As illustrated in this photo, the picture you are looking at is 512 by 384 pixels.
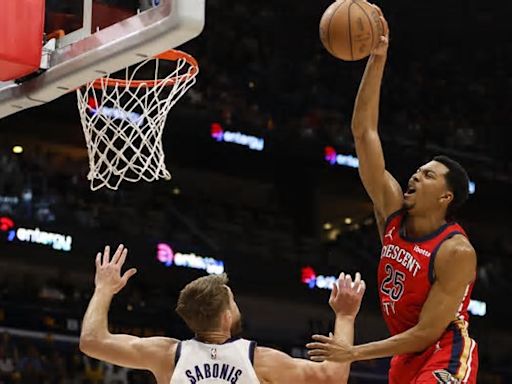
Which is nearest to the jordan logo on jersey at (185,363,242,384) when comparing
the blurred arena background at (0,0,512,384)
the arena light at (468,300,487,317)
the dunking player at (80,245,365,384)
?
the dunking player at (80,245,365,384)

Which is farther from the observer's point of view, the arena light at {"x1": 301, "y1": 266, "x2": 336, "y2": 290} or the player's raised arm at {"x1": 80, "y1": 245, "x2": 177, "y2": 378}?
the arena light at {"x1": 301, "y1": 266, "x2": 336, "y2": 290}

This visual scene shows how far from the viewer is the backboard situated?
4156mm

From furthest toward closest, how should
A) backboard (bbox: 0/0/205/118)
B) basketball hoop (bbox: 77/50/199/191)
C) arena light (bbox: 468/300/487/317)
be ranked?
arena light (bbox: 468/300/487/317) → basketball hoop (bbox: 77/50/199/191) → backboard (bbox: 0/0/205/118)

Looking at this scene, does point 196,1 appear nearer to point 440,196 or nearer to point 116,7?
point 116,7

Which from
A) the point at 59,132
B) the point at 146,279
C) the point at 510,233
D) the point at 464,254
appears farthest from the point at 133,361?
the point at 510,233

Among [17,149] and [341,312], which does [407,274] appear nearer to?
[341,312]

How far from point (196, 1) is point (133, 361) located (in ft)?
4.52

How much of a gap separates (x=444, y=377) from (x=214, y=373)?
0.90 metres

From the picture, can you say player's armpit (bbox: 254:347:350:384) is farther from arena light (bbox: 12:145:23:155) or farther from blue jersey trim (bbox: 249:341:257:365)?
arena light (bbox: 12:145:23:155)

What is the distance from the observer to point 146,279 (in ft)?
45.8

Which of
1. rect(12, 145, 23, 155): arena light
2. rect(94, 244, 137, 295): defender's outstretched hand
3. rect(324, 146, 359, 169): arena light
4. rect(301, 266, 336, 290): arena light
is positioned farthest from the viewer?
rect(324, 146, 359, 169): arena light

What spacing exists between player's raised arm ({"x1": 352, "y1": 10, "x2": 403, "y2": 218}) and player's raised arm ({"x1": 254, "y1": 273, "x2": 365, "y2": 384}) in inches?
23.7

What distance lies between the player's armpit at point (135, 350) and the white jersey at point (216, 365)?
0.26 ft

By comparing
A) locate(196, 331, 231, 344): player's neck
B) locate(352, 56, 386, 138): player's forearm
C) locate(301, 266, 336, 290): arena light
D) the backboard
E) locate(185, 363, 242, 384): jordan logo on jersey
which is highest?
locate(301, 266, 336, 290): arena light
